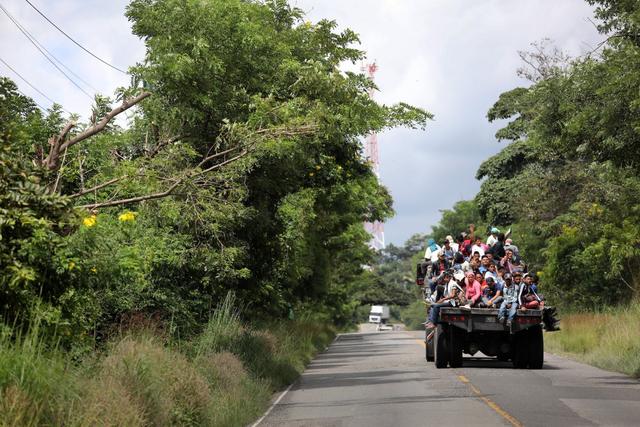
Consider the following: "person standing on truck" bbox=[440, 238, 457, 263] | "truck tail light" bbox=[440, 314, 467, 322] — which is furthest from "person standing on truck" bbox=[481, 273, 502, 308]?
"person standing on truck" bbox=[440, 238, 457, 263]

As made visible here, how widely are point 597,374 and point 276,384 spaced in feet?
22.8

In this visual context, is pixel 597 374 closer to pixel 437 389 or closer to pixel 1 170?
pixel 437 389

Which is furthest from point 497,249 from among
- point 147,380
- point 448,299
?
point 147,380

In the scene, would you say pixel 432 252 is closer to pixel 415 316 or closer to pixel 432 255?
pixel 432 255

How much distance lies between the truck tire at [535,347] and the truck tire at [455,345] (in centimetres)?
158

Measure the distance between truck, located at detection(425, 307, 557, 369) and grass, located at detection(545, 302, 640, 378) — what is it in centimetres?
203

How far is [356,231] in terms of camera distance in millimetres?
57812

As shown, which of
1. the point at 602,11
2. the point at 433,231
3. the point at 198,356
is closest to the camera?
the point at 198,356

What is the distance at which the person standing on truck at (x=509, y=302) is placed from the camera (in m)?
23.2

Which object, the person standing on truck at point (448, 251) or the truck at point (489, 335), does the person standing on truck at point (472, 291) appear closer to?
the truck at point (489, 335)

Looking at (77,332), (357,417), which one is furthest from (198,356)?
(77,332)

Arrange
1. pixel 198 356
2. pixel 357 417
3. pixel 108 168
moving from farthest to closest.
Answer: pixel 198 356
pixel 108 168
pixel 357 417

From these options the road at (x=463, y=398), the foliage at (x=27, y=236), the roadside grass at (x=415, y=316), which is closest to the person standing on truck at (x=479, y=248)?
the road at (x=463, y=398)

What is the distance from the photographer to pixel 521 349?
2442 centimetres
